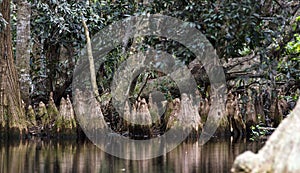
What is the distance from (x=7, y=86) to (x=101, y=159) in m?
3.76

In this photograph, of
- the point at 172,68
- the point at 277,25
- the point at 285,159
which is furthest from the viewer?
the point at 172,68

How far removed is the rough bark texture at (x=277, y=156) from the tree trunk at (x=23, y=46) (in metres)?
9.87

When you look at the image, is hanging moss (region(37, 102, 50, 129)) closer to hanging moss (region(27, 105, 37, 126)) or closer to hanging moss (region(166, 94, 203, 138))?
hanging moss (region(27, 105, 37, 126))

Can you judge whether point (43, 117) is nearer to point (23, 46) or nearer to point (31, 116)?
point (31, 116)

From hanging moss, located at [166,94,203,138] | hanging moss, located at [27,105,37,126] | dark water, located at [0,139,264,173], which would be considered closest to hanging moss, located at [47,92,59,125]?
hanging moss, located at [27,105,37,126]

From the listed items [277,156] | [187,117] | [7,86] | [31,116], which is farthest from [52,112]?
[277,156]

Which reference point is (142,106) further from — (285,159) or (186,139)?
(285,159)

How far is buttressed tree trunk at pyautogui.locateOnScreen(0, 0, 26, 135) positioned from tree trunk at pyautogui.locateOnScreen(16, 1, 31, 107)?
130cm

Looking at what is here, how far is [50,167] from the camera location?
7.56 meters

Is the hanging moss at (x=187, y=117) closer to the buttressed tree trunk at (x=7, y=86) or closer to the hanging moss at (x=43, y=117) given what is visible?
the hanging moss at (x=43, y=117)

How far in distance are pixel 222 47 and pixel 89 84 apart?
5.84 m

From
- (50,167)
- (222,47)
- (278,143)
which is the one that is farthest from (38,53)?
(278,143)

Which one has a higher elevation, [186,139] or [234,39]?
[234,39]

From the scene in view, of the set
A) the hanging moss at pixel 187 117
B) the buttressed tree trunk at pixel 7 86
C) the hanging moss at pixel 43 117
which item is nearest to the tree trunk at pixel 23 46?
the hanging moss at pixel 43 117
